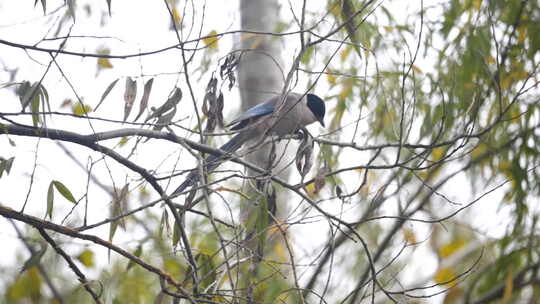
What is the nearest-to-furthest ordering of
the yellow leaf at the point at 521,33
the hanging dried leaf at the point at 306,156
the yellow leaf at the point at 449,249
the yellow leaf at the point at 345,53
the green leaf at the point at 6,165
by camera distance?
the green leaf at the point at 6,165 → the hanging dried leaf at the point at 306,156 → the yellow leaf at the point at 521,33 → the yellow leaf at the point at 345,53 → the yellow leaf at the point at 449,249

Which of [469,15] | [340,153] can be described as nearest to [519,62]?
[469,15]

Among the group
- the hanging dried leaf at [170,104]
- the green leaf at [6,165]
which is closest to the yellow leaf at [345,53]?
the hanging dried leaf at [170,104]

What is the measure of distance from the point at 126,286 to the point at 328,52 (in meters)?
1.89

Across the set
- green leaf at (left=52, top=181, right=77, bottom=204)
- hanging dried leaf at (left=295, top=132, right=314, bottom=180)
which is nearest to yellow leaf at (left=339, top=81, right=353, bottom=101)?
hanging dried leaf at (left=295, top=132, right=314, bottom=180)

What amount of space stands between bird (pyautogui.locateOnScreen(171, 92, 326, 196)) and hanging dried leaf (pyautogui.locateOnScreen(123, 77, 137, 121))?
325mm

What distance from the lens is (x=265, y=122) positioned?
2.59 metres

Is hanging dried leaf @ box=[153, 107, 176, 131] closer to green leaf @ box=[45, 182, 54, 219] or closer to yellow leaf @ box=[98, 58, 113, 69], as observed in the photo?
green leaf @ box=[45, 182, 54, 219]

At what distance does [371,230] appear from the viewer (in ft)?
16.2

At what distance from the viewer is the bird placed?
8.02 feet

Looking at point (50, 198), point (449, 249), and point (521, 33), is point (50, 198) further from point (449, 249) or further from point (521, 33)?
point (449, 249)

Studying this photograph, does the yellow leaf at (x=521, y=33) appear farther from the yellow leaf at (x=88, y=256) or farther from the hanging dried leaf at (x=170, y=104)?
the yellow leaf at (x=88, y=256)

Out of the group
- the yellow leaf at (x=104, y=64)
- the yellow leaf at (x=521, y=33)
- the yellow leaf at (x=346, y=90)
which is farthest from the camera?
the yellow leaf at (x=346, y=90)

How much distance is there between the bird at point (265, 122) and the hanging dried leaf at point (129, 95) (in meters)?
0.32

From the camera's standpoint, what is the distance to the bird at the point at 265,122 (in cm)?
244
